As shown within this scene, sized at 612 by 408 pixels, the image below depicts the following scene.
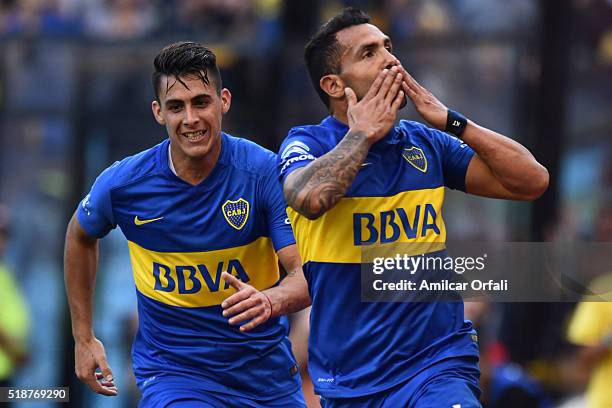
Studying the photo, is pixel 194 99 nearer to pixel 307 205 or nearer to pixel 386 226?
pixel 307 205

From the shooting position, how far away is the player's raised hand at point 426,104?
645 centimetres

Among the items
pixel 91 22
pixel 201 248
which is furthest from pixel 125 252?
pixel 201 248

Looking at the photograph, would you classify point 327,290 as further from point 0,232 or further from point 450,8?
point 450,8

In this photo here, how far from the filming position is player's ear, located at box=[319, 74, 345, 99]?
265 inches

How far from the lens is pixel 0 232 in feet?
37.2

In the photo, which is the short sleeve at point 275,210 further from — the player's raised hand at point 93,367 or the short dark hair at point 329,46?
the player's raised hand at point 93,367

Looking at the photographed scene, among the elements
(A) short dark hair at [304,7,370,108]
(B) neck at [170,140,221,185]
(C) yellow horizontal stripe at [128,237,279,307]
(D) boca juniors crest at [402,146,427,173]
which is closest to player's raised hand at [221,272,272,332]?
(C) yellow horizontal stripe at [128,237,279,307]

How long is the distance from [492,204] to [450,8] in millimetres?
1918

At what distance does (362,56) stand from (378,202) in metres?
0.75

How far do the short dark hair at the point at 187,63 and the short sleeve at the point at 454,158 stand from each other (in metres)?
1.25

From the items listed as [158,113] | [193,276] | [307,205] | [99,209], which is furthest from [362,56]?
[99,209]

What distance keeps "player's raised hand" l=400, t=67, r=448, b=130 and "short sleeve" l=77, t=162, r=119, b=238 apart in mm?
1780

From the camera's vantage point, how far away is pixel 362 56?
262 inches

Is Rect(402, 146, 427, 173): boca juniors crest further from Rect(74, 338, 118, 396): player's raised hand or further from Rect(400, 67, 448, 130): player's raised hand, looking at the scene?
Rect(74, 338, 118, 396): player's raised hand
